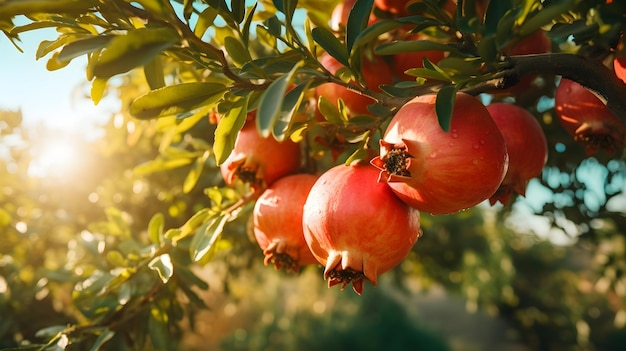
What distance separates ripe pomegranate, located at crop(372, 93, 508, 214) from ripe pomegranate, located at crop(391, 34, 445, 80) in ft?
0.73

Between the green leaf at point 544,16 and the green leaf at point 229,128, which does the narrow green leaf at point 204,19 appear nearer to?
the green leaf at point 229,128

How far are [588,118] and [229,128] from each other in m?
0.47

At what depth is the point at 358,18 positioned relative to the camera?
560 mm

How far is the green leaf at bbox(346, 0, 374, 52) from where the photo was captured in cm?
55

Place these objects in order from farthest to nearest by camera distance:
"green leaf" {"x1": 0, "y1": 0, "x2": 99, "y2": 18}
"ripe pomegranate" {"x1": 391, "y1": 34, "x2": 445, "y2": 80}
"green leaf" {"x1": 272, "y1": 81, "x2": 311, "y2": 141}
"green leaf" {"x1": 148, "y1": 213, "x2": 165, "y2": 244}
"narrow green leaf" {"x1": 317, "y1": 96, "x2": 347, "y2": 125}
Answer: "green leaf" {"x1": 148, "y1": 213, "x2": 165, "y2": 244}, "ripe pomegranate" {"x1": 391, "y1": 34, "x2": 445, "y2": 80}, "narrow green leaf" {"x1": 317, "y1": 96, "x2": 347, "y2": 125}, "green leaf" {"x1": 272, "y1": 81, "x2": 311, "y2": 141}, "green leaf" {"x1": 0, "y1": 0, "x2": 99, "y2": 18}

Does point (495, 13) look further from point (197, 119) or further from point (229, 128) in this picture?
point (197, 119)

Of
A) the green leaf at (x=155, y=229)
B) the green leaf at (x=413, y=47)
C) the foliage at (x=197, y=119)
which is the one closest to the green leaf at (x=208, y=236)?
the foliage at (x=197, y=119)

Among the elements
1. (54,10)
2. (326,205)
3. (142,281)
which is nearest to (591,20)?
(326,205)

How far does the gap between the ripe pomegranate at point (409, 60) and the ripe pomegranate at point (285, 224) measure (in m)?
0.24

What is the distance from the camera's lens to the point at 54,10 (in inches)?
17.1

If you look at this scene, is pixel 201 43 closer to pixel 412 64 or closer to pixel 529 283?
pixel 412 64

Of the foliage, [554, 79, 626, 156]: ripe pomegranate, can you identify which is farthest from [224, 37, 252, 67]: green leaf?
[554, 79, 626, 156]: ripe pomegranate

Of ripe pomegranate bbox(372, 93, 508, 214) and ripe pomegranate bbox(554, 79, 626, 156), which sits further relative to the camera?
ripe pomegranate bbox(554, 79, 626, 156)

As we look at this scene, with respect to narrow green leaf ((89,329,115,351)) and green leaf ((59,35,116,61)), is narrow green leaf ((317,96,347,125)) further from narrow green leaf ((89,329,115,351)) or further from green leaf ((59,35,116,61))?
narrow green leaf ((89,329,115,351))
